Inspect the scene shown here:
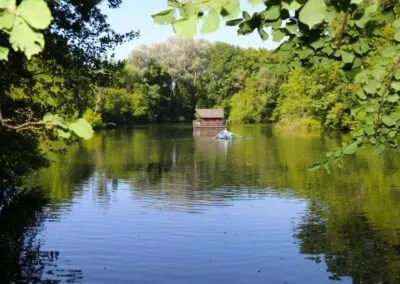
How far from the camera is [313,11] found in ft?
7.09

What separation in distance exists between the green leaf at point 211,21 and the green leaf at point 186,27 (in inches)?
3.7

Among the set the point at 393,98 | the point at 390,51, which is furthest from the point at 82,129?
the point at 393,98

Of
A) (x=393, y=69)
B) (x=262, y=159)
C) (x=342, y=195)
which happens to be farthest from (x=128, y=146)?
(x=393, y=69)

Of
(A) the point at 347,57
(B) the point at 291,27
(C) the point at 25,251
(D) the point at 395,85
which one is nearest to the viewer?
(B) the point at 291,27

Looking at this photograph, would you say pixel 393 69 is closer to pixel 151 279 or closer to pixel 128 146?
pixel 151 279

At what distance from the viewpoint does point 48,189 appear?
71.9ft

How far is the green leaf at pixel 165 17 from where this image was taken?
7.41ft

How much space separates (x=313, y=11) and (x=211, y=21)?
16.7 inches

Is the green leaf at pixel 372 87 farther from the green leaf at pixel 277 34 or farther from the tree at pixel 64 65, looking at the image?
the tree at pixel 64 65

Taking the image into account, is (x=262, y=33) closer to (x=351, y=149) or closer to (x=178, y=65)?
(x=351, y=149)

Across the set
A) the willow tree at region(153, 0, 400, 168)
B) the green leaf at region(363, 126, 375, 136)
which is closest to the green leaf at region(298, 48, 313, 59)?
the willow tree at region(153, 0, 400, 168)

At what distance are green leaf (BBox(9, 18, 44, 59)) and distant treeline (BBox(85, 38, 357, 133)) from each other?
6492 centimetres

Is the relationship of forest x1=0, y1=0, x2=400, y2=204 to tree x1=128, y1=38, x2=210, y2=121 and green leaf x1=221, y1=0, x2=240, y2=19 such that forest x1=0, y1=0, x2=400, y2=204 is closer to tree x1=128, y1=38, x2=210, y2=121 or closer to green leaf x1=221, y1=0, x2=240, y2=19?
green leaf x1=221, y1=0, x2=240, y2=19

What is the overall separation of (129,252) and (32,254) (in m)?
2.33
